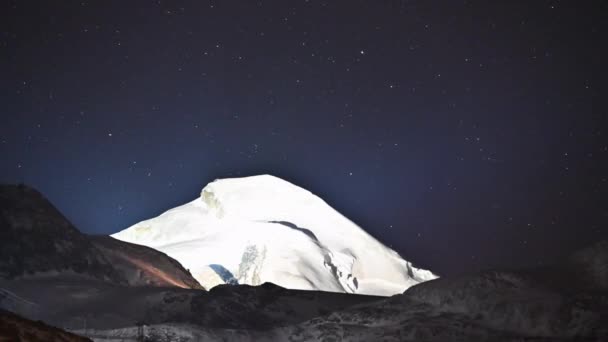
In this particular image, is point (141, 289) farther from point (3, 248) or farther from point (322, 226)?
point (322, 226)

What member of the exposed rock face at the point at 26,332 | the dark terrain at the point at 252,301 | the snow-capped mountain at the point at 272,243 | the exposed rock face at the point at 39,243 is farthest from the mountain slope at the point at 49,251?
the exposed rock face at the point at 26,332

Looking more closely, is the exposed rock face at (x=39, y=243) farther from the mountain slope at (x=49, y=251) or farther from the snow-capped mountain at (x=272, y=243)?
the snow-capped mountain at (x=272, y=243)

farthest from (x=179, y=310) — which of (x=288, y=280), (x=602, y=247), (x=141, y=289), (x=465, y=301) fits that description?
(x=288, y=280)

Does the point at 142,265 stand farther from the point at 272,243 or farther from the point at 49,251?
the point at 272,243

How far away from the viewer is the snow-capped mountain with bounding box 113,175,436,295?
5502 inches

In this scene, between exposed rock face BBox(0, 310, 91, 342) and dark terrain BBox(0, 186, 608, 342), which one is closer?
exposed rock face BBox(0, 310, 91, 342)

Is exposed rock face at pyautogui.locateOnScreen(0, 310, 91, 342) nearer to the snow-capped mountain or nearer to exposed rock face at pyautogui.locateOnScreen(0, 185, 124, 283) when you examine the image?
exposed rock face at pyautogui.locateOnScreen(0, 185, 124, 283)

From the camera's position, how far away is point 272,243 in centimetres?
15450

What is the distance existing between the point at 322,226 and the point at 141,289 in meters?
109

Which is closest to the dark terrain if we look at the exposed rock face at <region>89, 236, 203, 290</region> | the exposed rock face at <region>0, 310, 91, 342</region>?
the exposed rock face at <region>89, 236, 203, 290</region>

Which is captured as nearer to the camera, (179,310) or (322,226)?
(179,310)

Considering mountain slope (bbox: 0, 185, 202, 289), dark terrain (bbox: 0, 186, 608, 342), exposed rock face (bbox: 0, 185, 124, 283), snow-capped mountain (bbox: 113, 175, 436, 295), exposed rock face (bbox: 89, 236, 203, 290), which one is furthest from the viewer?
snow-capped mountain (bbox: 113, 175, 436, 295)

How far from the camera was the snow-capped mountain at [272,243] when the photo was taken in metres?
140

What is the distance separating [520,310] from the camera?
47438mm
